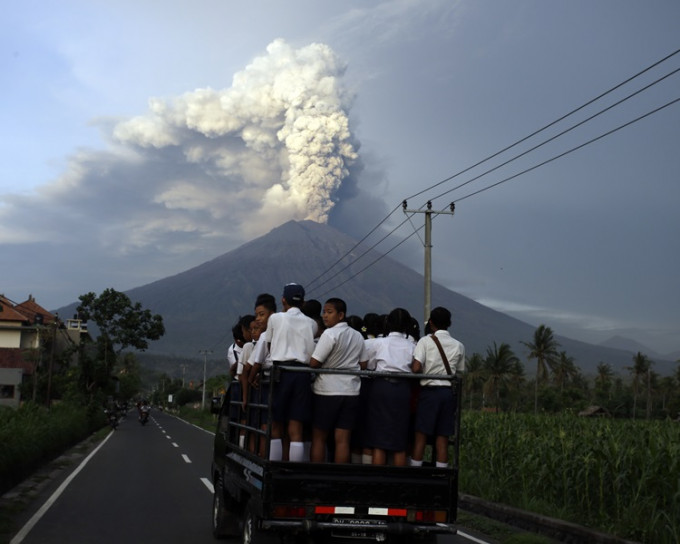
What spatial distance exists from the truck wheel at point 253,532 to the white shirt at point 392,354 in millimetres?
1622

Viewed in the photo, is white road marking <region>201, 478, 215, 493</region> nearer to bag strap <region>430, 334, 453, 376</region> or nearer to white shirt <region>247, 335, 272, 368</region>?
white shirt <region>247, 335, 272, 368</region>

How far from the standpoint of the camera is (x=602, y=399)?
4038 inches

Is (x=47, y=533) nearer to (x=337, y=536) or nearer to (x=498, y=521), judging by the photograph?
(x=337, y=536)

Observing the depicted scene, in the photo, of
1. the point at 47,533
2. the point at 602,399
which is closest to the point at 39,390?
the point at 47,533

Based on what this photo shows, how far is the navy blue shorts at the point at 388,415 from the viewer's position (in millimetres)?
6406

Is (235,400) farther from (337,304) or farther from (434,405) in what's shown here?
(434,405)

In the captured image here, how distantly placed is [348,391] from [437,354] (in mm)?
996

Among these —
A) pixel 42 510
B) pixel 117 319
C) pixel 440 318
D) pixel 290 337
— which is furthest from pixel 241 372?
pixel 117 319

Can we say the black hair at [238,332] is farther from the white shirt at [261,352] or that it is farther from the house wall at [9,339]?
the house wall at [9,339]

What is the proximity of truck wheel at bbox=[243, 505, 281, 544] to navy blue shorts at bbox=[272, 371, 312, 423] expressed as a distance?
2.83ft

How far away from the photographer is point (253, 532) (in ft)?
21.0

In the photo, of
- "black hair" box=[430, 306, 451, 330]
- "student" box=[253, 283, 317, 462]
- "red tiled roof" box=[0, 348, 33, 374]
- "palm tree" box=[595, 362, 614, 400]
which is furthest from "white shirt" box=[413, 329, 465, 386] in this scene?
"palm tree" box=[595, 362, 614, 400]

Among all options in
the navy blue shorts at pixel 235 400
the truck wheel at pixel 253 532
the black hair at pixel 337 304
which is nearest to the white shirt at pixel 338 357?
the black hair at pixel 337 304

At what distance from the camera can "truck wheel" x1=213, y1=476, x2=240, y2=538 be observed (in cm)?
852
